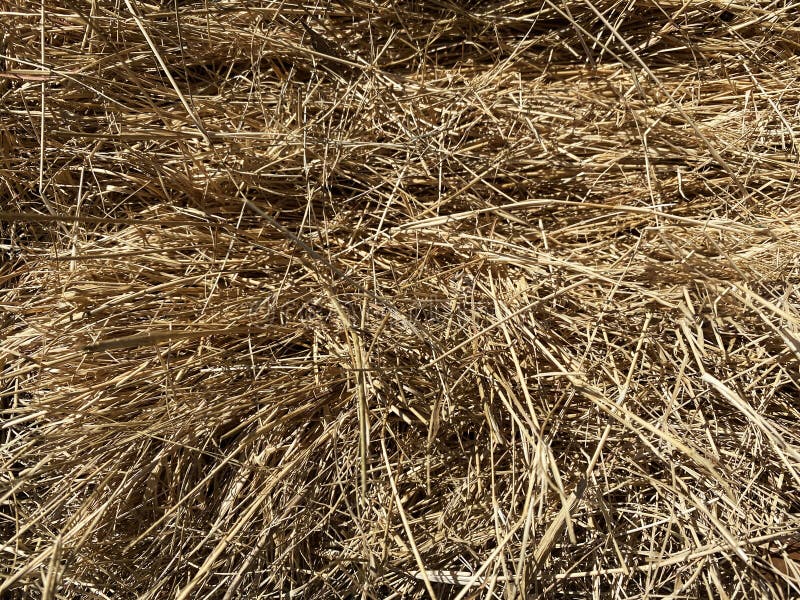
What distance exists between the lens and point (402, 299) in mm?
922

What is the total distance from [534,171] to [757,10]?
465 mm

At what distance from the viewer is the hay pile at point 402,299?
0.86 meters

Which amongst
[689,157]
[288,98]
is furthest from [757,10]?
[288,98]

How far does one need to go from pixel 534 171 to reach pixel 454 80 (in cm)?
21

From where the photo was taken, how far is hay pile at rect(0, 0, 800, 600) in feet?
2.84

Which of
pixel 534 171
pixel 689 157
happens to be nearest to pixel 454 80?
pixel 534 171

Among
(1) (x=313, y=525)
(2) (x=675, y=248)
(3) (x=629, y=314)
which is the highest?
(2) (x=675, y=248)

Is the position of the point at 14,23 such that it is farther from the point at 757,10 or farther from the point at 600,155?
the point at 757,10

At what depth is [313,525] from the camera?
2.94ft

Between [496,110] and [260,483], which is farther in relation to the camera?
[496,110]

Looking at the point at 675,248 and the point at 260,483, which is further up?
the point at 675,248

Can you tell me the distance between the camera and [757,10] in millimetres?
1025

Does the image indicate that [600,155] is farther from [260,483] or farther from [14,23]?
[14,23]

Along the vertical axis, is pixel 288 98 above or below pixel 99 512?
above
